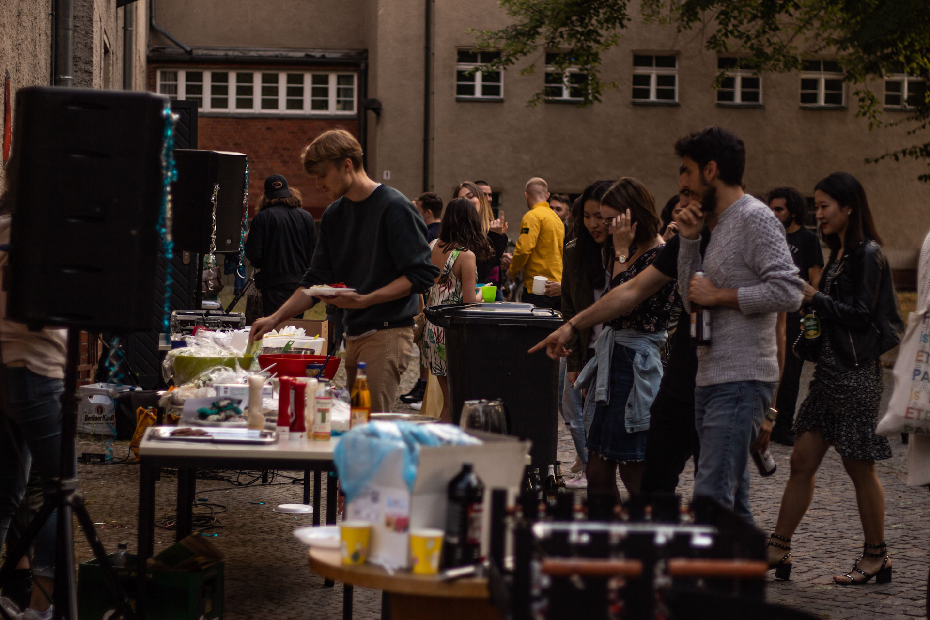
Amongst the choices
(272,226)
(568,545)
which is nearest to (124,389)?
(272,226)

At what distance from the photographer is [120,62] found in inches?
750

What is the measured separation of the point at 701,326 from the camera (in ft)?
13.7

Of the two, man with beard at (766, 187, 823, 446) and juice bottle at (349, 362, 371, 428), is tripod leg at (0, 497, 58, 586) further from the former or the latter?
man with beard at (766, 187, 823, 446)

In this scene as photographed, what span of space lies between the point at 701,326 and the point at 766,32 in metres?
20.1

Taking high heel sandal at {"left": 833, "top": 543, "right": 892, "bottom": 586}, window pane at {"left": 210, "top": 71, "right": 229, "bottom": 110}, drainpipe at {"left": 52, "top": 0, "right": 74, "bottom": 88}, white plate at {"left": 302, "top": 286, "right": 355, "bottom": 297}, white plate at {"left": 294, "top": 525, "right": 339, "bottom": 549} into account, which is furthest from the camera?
window pane at {"left": 210, "top": 71, "right": 229, "bottom": 110}

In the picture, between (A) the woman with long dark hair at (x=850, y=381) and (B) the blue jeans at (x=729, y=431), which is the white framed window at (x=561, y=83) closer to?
(A) the woman with long dark hair at (x=850, y=381)

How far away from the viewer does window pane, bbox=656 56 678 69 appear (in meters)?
26.4

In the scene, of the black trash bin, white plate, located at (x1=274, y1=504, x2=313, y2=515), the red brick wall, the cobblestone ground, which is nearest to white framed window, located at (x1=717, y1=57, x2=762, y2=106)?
the red brick wall

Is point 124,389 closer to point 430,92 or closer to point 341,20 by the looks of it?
point 430,92

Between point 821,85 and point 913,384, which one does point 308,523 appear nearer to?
point 913,384

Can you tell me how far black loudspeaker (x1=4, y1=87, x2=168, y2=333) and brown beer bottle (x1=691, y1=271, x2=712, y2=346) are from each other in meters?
2.01

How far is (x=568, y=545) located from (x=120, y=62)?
722 inches

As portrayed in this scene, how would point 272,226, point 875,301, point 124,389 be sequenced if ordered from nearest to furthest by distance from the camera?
point 875,301
point 124,389
point 272,226

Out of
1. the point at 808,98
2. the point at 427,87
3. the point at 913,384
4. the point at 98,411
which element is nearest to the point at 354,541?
the point at 913,384
